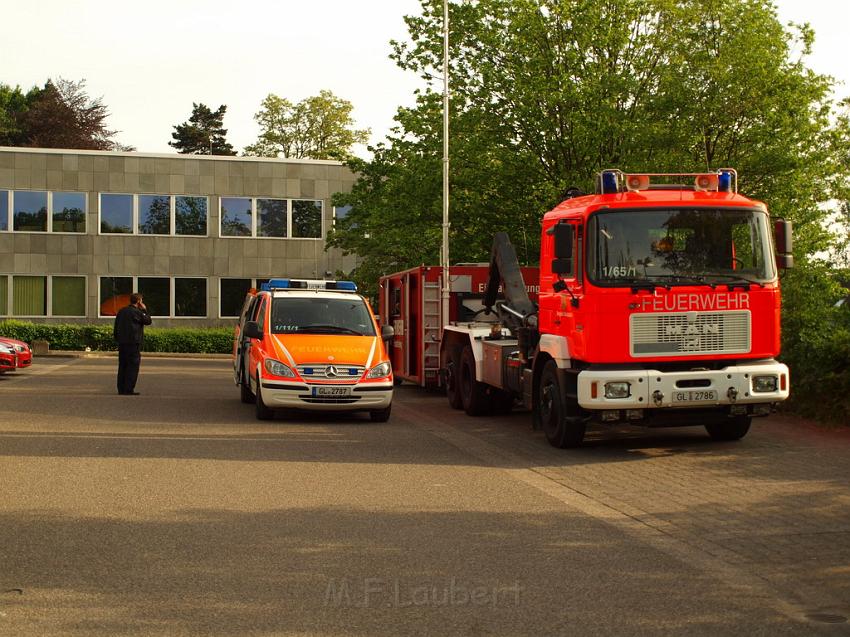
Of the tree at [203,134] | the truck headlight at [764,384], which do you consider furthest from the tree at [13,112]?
the truck headlight at [764,384]

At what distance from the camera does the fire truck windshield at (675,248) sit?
39.3 feet

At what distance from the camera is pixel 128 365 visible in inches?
800

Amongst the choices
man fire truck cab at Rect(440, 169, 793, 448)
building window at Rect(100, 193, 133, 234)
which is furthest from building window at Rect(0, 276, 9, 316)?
man fire truck cab at Rect(440, 169, 793, 448)

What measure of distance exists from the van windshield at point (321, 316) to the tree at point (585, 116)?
24.3 feet

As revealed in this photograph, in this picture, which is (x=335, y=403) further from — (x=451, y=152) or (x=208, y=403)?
(x=451, y=152)

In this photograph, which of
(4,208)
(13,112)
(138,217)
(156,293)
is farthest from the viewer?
(13,112)

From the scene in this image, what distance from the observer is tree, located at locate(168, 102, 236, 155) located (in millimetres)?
88938

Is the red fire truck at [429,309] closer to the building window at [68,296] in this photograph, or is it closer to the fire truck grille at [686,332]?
the fire truck grille at [686,332]

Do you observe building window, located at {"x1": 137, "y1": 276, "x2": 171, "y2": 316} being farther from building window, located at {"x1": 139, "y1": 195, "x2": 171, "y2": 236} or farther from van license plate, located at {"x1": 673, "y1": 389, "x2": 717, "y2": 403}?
van license plate, located at {"x1": 673, "y1": 389, "x2": 717, "y2": 403}

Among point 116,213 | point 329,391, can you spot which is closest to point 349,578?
point 329,391

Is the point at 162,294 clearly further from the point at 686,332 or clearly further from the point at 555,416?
the point at 686,332

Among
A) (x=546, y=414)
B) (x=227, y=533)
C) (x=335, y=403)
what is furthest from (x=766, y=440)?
(x=227, y=533)

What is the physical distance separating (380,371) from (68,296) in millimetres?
32744

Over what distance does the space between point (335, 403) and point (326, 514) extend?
6.85m
